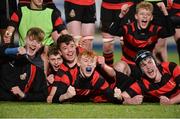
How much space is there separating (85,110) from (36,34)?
3.57ft

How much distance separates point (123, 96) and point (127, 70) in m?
0.57

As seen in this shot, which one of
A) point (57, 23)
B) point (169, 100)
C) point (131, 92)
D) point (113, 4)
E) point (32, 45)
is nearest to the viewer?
point (169, 100)

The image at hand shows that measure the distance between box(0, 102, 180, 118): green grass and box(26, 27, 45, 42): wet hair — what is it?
73 cm

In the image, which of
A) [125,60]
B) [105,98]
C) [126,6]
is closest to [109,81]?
[105,98]

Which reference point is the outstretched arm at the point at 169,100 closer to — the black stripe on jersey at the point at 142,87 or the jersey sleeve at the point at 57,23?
the black stripe on jersey at the point at 142,87

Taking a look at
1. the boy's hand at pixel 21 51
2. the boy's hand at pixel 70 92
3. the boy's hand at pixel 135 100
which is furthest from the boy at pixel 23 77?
the boy's hand at pixel 135 100

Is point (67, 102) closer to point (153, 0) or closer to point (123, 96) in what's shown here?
point (123, 96)

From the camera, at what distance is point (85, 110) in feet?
23.4

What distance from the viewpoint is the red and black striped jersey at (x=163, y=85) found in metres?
7.58

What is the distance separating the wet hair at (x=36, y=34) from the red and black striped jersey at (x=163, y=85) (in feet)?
3.51

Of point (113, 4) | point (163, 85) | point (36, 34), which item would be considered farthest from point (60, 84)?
point (113, 4)

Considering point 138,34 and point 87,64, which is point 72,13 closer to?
point 138,34

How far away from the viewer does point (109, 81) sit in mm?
7785

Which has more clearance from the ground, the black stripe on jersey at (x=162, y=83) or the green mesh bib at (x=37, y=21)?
the green mesh bib at (x=37, y=21)
